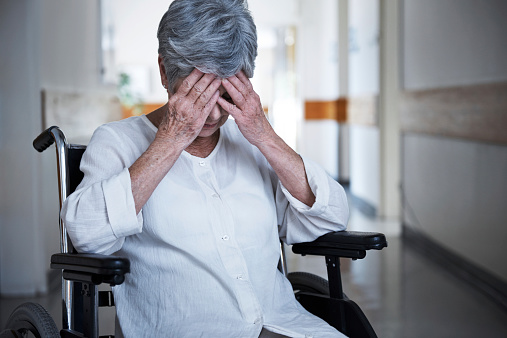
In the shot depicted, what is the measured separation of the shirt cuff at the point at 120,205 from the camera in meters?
1.38

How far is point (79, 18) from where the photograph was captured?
4.98m

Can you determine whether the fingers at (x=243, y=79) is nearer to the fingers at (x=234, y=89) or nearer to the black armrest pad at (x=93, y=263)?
the fingers at (x=234, y=89)

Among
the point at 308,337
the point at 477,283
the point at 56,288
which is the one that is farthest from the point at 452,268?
the point at 308,337

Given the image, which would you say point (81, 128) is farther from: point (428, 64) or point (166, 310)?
point (166, 310)

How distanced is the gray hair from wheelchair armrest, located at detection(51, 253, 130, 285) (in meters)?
0.45

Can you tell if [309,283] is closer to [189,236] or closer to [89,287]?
[189,236]

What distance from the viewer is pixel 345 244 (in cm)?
165

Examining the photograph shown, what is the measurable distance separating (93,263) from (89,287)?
17cm

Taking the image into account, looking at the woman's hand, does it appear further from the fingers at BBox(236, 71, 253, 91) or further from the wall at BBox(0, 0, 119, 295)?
the wall at BBox(0, 0, 119, 295)

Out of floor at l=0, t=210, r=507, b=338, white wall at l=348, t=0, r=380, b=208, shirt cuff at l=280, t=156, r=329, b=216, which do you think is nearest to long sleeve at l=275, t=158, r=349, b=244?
shirt cuff at l=280, t=156, r=329, b=216

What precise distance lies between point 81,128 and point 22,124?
3.72 feet

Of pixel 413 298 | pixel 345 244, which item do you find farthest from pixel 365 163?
pixel 345 244

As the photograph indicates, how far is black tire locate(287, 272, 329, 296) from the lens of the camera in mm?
1786

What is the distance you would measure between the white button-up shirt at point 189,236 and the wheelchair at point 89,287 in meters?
0.07
